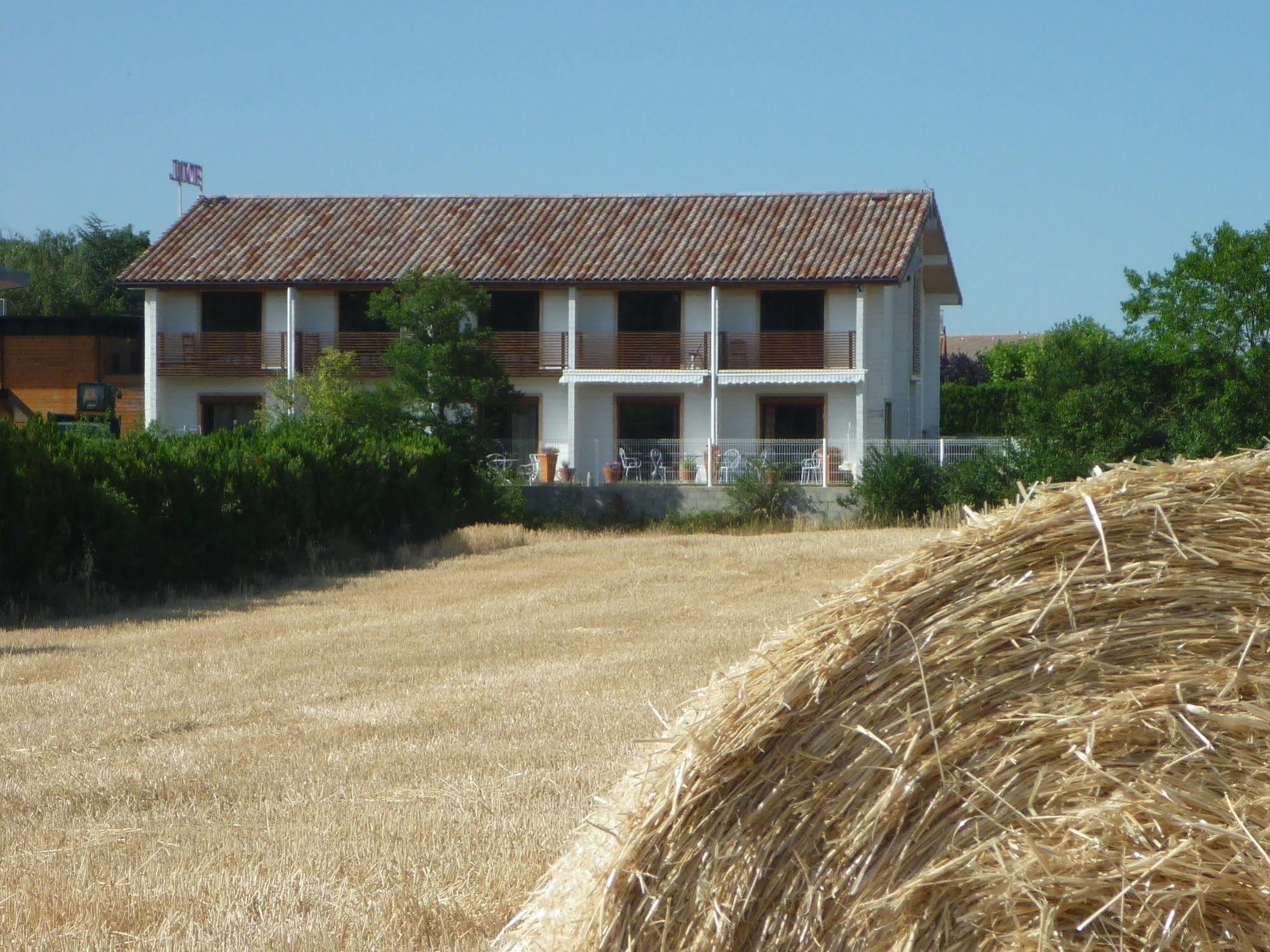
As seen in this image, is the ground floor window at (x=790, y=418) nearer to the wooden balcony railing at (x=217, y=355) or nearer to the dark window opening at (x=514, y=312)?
the dark window opening at (x=514, y=312)

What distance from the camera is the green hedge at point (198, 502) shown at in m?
15.1

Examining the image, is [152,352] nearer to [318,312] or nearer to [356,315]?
[318,312]

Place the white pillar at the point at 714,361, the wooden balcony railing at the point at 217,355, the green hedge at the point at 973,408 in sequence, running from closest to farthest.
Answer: the white pillar at the point at 714,361 < the wooden balcony railing at the point at 217,355 < the green hedge at the point at 973,408

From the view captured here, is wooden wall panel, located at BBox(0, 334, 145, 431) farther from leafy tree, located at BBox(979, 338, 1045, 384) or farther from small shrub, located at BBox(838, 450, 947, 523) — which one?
leafy tree, located at BBox(979, 338, 1045, 384)

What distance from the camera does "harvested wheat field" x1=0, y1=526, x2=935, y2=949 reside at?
16.1 feet

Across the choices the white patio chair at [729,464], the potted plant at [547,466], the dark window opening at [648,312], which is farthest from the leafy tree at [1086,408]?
the potted plant at [547,466]

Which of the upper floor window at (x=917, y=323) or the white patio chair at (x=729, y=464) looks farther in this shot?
the upper floor window at (x=917, y=323)

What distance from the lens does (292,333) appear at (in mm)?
36500

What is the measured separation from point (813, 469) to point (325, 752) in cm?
2502

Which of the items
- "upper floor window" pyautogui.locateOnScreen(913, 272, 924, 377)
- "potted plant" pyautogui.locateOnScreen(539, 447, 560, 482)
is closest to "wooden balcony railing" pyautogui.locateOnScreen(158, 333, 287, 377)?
"potted plant" pyautogui.locateOnScreen(539, 447, 560, 482)

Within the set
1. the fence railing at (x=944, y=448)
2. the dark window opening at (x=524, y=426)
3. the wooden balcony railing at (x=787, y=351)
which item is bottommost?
the fence railing at (x=944, y=448)

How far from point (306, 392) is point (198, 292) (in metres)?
10.1

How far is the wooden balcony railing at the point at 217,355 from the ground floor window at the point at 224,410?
76 cm

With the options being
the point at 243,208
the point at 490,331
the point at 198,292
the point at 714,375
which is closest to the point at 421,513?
the point at 490,331
